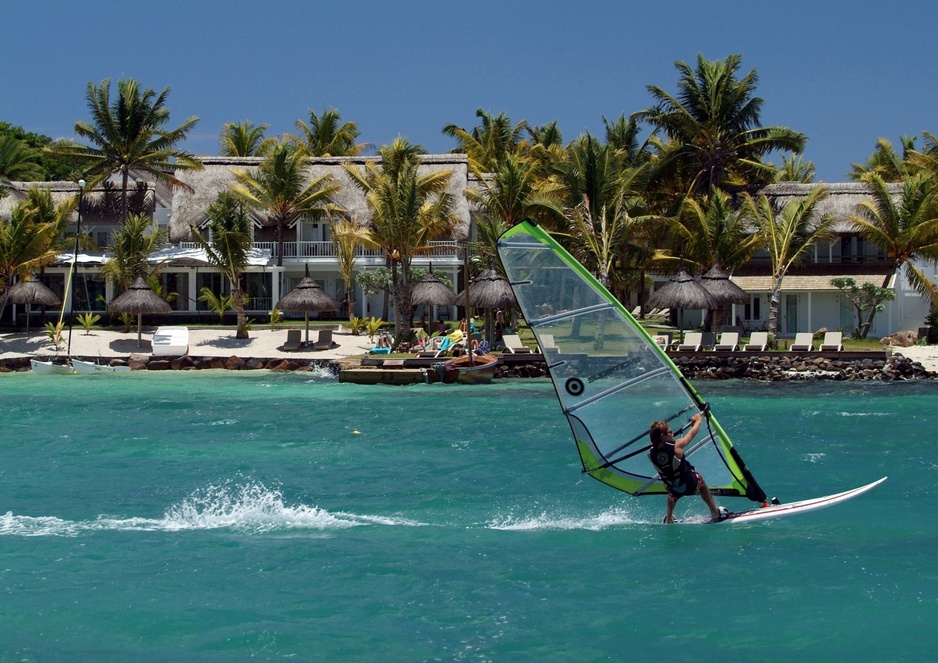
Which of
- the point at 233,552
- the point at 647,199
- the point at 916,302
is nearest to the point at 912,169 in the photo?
the point at 916,302

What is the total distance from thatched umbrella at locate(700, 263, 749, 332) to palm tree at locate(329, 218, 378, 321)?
10.7 metres

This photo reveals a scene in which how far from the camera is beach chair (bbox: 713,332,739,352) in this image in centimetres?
2877

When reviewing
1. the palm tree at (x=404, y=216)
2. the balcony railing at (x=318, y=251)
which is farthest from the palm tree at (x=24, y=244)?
the palm tree at (x=404, y=216)

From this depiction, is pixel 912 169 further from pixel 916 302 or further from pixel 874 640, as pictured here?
pixel 874 640

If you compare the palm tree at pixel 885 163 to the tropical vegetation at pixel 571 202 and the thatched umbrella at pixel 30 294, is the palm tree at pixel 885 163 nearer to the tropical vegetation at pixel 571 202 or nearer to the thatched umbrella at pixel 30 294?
the tropical vegetation at pixel 571 202

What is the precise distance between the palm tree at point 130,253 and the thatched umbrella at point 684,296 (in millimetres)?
17987

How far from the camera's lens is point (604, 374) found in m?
9.24

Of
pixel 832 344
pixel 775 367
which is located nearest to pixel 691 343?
pixel 775 367

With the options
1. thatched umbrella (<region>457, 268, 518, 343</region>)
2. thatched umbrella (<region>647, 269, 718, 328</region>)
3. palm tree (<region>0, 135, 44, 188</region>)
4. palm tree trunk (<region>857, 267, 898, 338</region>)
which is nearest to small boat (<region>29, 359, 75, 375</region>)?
thatched umbrella (<region>457, 268, 518, 343</region>)

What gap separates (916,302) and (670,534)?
89.4 ft

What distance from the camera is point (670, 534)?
10258 millimetres

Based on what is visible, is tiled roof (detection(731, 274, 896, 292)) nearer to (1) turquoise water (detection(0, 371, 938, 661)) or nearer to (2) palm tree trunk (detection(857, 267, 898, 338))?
(2) palm tree trunk (detection(857, 267, 898, 338))

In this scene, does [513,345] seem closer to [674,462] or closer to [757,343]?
[757,343]

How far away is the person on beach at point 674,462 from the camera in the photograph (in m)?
9.02
